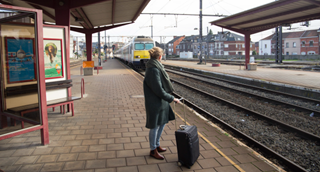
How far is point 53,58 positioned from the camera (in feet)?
20.9

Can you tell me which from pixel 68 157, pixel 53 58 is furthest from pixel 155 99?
pixel 53 58

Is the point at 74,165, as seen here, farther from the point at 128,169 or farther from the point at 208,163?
the point at 208,163

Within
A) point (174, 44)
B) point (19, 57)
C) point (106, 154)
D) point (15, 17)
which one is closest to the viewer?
point (106, 154)

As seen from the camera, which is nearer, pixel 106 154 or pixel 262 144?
pixel 106 154

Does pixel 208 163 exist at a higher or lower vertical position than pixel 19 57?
lower

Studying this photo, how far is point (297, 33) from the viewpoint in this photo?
236ft

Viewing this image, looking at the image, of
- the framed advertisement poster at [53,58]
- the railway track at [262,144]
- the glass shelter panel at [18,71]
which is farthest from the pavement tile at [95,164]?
the framed advertisement poster at [53,58]

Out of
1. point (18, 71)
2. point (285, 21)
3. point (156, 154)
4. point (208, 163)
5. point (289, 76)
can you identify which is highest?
point (285, 21)

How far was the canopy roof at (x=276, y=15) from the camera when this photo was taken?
1484 centimetres

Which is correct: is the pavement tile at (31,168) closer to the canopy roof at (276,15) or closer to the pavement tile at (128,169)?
the pavement tile at (128,169)

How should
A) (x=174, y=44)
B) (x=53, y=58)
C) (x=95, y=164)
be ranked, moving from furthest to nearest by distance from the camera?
1. (x=174, y=44)
2. (x=53, y=58)
3. (x=95, y=164)

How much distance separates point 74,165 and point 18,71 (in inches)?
105

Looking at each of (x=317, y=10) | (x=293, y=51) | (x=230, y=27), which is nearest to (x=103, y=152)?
(x=317, y=10)

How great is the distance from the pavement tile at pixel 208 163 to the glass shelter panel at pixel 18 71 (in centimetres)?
288
